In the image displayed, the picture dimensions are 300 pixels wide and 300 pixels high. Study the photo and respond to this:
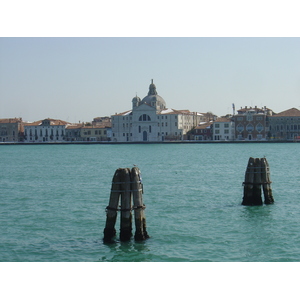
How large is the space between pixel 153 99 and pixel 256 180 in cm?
7776

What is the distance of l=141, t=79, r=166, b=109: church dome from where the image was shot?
90537mm

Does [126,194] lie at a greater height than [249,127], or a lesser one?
lesser

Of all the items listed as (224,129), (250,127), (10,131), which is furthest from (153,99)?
(10,131)

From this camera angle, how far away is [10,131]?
9619cm

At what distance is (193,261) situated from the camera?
909cm

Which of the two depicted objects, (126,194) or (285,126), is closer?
(126,194)

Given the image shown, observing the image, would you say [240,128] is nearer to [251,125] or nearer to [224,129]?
[251,125]

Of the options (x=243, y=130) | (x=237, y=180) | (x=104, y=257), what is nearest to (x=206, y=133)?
(x=243, y=130)

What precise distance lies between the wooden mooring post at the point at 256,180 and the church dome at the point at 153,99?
7588 cm

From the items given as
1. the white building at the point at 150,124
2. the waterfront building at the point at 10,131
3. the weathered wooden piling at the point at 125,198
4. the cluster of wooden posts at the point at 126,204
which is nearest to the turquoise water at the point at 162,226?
the cluster of wooden posts at the point at 126,204

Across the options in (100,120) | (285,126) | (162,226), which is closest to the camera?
(162,226)

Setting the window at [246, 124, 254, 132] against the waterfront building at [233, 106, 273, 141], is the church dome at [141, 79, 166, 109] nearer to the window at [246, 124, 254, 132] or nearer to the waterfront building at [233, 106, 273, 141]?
the waterfront building at [233, 106, 273, 141]

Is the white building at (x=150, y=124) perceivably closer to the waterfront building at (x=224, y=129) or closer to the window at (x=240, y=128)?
the waterfront building at (x=224, y=129)

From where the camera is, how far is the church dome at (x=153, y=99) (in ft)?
297
